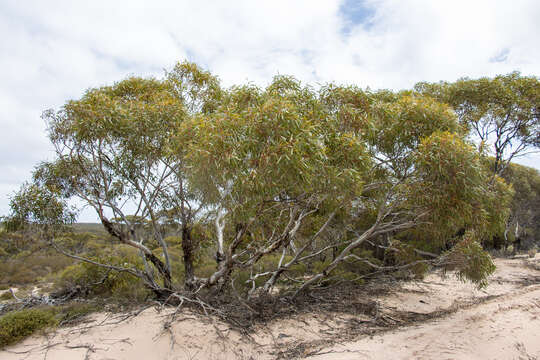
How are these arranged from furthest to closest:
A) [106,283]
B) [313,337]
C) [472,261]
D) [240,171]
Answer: [106,283] < [472,261] < [313,337] < [240,171]

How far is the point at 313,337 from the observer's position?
6016mm

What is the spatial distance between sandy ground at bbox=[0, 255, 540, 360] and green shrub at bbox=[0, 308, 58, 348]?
15 cm

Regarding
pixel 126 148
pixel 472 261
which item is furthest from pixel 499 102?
pixel 126 148

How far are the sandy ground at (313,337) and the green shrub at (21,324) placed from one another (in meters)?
0.15

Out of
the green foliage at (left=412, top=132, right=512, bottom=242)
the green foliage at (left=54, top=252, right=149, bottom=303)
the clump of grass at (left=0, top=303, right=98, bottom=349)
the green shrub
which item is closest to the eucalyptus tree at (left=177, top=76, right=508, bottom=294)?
the green foliage at (left=412, top=132, right=512, bottom=242)

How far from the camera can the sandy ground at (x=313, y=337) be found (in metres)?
4.79

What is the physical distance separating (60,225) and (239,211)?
4607 millimetres

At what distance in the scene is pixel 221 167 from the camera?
446 centimetres

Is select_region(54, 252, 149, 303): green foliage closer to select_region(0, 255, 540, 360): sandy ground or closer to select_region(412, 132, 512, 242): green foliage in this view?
select_region(0, 255, 540, 360): sandy ground

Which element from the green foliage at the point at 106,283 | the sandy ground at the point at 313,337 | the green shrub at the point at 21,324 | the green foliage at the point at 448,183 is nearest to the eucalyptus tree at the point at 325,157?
the green foliage at the point at 448,183

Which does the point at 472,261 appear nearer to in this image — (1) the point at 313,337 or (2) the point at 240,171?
(1) the point at 313,337

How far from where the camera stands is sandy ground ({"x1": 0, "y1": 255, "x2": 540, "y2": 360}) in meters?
4.79

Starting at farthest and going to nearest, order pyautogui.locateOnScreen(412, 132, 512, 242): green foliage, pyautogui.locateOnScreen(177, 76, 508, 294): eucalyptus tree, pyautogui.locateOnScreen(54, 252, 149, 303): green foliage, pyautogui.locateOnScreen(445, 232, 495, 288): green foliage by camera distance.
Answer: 1. pyautogui.locateOnScreen(54, 252, 149, 303): green foliage
2. pyautogui.locateOnScreen(445, 232, 495, 288): green foliage
3. pyautogui.locateOnScreen(412, 132, 512, 242): green foliage
4. pyautogui.locateOnScreen(177, 76, 508, 294): eucalyptus tree

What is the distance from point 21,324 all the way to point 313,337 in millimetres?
5245
